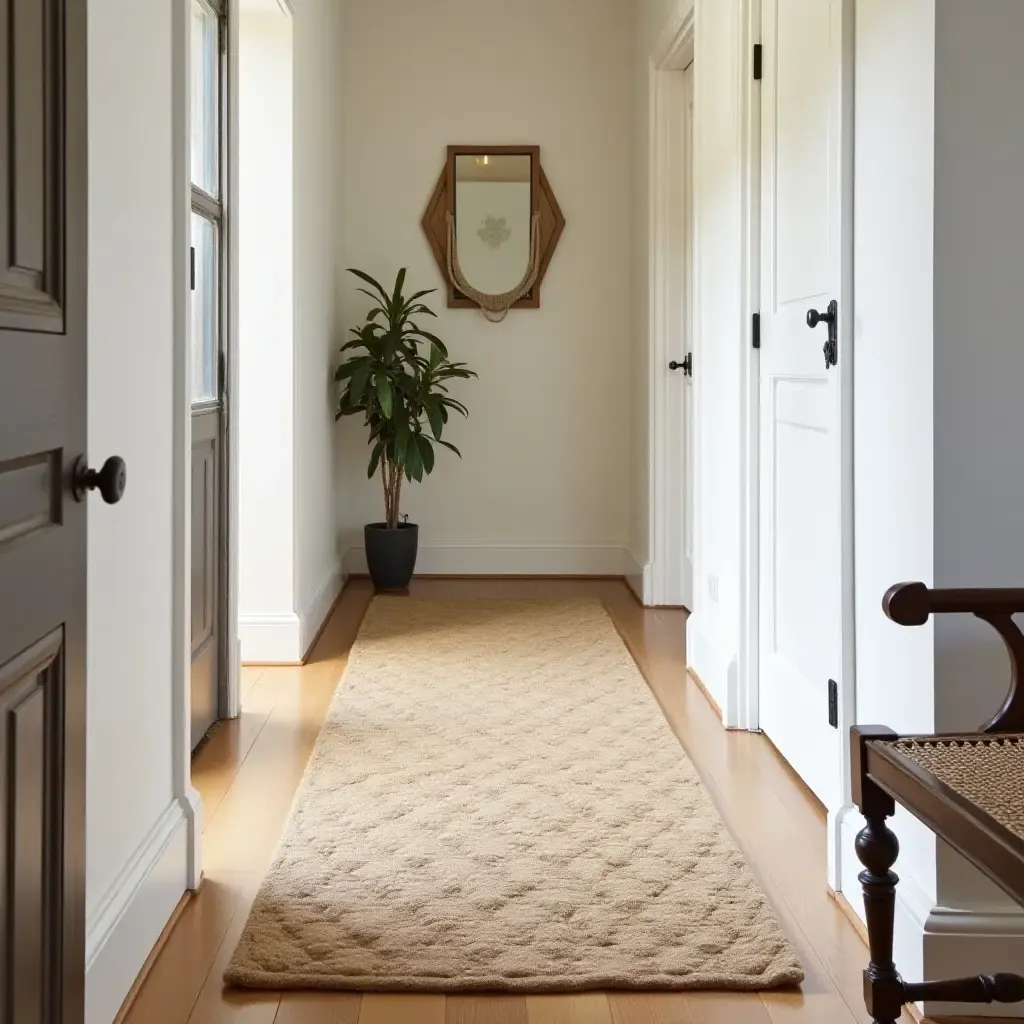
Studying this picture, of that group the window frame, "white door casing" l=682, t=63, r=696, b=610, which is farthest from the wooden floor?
the window frame

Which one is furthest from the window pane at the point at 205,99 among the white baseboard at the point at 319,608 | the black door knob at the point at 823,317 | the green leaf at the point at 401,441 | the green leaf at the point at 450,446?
the green leaf at the point at 450,446

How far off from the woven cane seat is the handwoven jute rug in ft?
2.08

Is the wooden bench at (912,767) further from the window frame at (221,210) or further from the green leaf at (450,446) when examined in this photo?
the green leaf at (450,446)

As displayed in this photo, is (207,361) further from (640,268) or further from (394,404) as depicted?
(640,268)

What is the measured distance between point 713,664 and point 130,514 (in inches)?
83.4

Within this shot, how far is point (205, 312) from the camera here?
342 cm

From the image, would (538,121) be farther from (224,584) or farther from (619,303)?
(224,584)

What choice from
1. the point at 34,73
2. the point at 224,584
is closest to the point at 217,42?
the point at 224,584

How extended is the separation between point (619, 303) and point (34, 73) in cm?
488

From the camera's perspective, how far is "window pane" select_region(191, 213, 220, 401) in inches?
130

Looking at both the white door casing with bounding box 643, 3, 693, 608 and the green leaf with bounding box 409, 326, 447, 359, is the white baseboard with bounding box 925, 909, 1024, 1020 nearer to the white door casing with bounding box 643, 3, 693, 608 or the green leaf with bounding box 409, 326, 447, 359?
the white door casing with bounding box 643, 3, 693, 608

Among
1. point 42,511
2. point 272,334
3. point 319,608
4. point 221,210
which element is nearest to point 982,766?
point 42,511

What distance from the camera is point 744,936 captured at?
2.09 meters

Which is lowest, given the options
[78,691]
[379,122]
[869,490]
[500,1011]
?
[500,1011]
